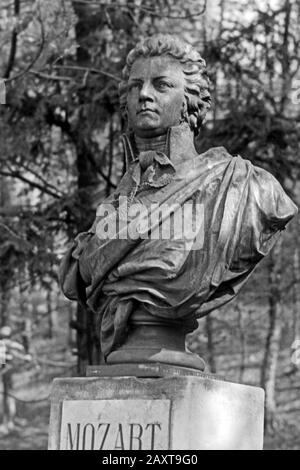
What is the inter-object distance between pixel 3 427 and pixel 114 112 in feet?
31.2

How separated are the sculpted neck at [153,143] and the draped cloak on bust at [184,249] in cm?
6

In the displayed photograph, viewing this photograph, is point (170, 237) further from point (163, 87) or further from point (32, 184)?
point (32, 184)

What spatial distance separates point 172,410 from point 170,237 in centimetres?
85

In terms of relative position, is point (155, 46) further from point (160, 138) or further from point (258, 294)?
point (258, 294)

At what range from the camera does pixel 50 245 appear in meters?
11.6

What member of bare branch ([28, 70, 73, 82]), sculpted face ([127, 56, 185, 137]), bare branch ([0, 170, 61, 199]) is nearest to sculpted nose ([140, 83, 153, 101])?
sculpted face ([127, 56, 185, 137])

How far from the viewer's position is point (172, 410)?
568 centimetres

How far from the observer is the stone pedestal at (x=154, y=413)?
5695 mm

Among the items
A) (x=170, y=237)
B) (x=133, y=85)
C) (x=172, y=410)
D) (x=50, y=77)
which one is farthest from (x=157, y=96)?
(x=50, y=77)

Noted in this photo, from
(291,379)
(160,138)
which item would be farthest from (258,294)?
(160,138)

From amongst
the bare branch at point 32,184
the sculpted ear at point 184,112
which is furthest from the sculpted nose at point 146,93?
Answer: the bare branch at point 32,184

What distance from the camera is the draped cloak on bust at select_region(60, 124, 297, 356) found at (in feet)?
19.3

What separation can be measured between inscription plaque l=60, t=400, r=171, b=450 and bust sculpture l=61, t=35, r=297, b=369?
259mm

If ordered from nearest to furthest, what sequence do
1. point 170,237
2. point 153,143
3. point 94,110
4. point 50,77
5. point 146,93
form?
point 170,237
point 146,93
point 153,143
point 50,77
point 94,110
